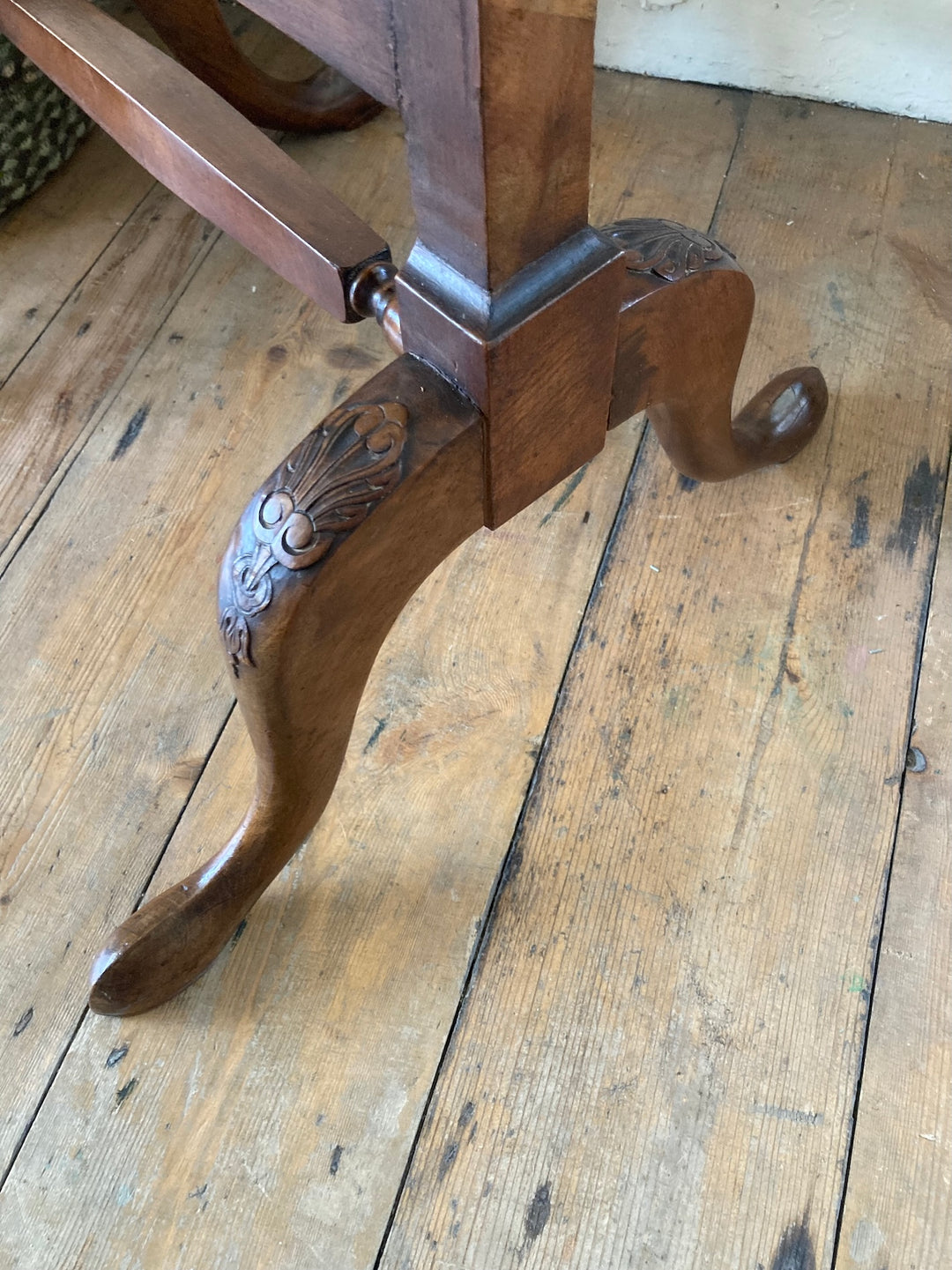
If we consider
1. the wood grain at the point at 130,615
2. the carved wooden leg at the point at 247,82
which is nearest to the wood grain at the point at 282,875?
the wood grain at the point at 130,615

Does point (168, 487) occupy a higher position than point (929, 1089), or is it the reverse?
point (168, 487)

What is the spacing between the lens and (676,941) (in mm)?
688

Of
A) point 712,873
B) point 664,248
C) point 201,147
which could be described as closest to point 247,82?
point 201,147

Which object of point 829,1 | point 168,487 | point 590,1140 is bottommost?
point 590,1140

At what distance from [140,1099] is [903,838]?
0.51 meters

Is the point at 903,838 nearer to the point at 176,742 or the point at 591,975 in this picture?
the point at 591,975

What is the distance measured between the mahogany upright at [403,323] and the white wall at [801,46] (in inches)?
25.0

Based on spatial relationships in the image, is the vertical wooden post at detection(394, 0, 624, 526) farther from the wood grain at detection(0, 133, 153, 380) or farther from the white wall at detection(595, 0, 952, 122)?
the white wall at detection(595, 0, 952, 122)

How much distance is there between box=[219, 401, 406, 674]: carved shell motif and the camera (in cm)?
48

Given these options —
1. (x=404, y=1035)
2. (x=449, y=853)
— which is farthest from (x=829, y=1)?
(x=404, y=1035)

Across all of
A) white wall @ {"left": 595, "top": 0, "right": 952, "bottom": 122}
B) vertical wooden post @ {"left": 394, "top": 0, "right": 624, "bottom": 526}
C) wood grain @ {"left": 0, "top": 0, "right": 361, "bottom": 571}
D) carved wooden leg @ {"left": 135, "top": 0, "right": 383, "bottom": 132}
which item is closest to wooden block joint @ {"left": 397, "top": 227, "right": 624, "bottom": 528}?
vertical wooden post @ {"left": 394, "top": 0, "right": 624, "bottom": 526}

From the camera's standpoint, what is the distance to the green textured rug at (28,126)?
1005 millimetres

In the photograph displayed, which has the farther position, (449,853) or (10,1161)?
(449,853)

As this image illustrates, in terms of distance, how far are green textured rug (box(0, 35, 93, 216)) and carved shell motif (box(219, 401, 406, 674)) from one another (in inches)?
29.1
